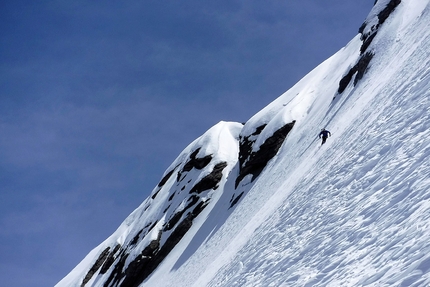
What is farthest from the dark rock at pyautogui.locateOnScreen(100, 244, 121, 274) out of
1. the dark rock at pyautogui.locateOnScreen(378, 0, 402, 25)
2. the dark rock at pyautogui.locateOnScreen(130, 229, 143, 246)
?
the dark rock at pyautogui.locateOnScreen(378, 0, 402, 25)

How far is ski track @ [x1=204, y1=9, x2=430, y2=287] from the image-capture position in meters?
8.45

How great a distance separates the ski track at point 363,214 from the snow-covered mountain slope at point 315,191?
46 millimetres

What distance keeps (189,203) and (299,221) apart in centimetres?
2733

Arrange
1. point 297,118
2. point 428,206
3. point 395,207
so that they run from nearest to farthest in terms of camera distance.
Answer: point 428,206
point 395,207
point 297,118

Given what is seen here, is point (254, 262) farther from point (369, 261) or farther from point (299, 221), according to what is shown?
point (369, 261)

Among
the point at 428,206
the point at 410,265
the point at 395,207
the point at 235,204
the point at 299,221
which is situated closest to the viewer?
the point at 410,265

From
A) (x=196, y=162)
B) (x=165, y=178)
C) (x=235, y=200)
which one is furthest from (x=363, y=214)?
(x=165, y=178)

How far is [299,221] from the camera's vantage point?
15977mm

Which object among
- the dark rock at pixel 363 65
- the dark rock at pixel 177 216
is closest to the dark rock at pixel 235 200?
the dark rock at pixel 177 216

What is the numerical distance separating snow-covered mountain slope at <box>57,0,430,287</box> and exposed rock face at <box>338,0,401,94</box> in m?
0.11

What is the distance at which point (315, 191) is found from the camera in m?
17.3

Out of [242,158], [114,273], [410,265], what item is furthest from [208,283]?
[114,273]

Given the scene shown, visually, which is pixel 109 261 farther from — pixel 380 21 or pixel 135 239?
pixel 380 21

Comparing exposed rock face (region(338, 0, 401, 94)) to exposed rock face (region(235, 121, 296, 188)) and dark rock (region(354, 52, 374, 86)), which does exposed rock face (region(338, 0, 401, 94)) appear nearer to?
dark rock (region(354, 52, 374, 86))
